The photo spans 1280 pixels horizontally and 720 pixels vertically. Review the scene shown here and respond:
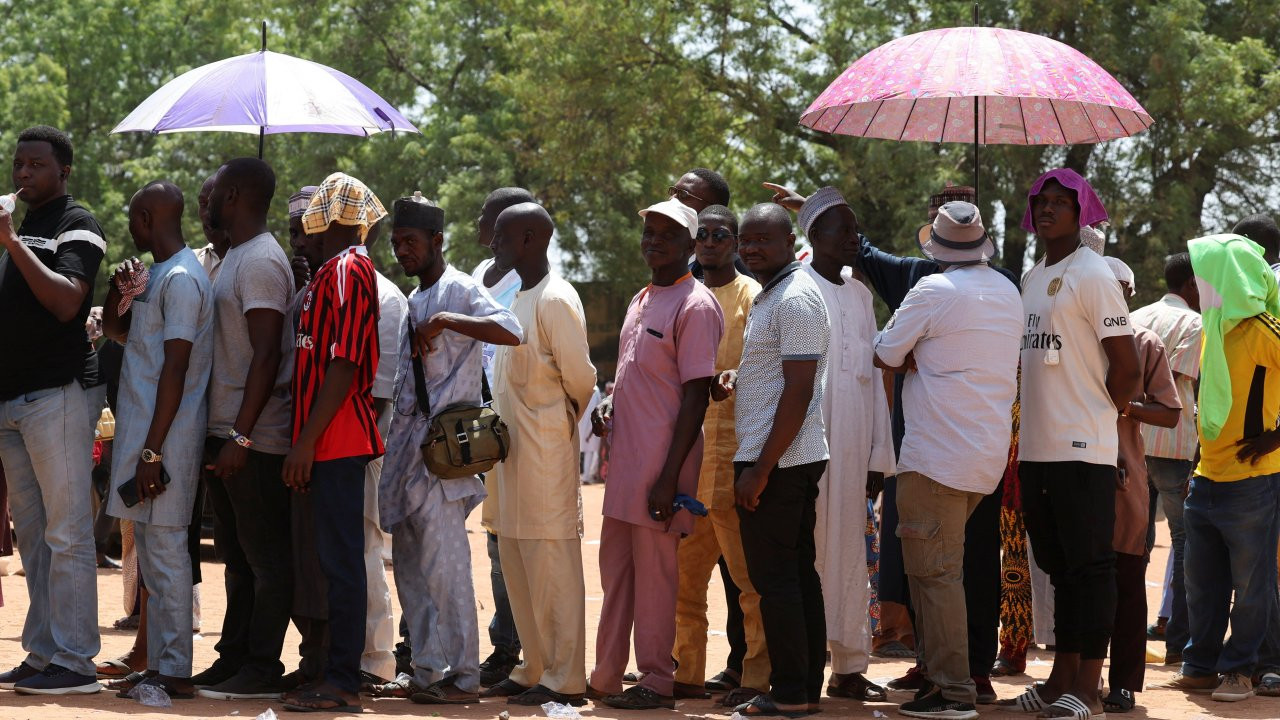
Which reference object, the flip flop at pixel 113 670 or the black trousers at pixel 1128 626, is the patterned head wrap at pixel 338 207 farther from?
the black trousers at pixel 1128 626

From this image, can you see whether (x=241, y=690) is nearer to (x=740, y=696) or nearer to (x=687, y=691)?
(x=687, y=691)

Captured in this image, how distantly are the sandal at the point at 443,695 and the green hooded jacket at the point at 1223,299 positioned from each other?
3809mm

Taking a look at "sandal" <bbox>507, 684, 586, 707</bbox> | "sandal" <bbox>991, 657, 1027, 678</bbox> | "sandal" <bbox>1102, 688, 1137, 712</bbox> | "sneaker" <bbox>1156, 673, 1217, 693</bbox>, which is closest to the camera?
"sandal" <bbox>507, 684, 586, 707</bbox>

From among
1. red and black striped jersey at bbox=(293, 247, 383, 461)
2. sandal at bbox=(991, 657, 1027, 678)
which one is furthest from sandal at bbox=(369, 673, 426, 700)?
sandal at bbox=(991, 657, 1027, 678)

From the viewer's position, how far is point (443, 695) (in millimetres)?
6184

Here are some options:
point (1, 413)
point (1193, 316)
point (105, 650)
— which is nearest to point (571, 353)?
point (1, 413)

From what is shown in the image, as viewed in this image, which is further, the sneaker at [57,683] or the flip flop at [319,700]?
the sneaker at [57,683]

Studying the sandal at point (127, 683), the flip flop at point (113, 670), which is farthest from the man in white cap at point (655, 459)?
the flip flop at point (113, 670)

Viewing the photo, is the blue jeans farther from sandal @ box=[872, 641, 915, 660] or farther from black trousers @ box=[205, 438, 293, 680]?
black trousers @ box=[205, 438, 293, 680]

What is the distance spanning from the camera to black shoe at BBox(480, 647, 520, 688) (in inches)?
274

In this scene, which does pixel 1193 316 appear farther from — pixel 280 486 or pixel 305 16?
pixel 305 16

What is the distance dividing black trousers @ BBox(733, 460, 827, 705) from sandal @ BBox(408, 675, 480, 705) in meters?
1.34

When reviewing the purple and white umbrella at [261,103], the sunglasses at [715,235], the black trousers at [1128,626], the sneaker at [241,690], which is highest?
the purple and white umbrella at [261,103]

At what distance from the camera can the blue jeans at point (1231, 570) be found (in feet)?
23.0
